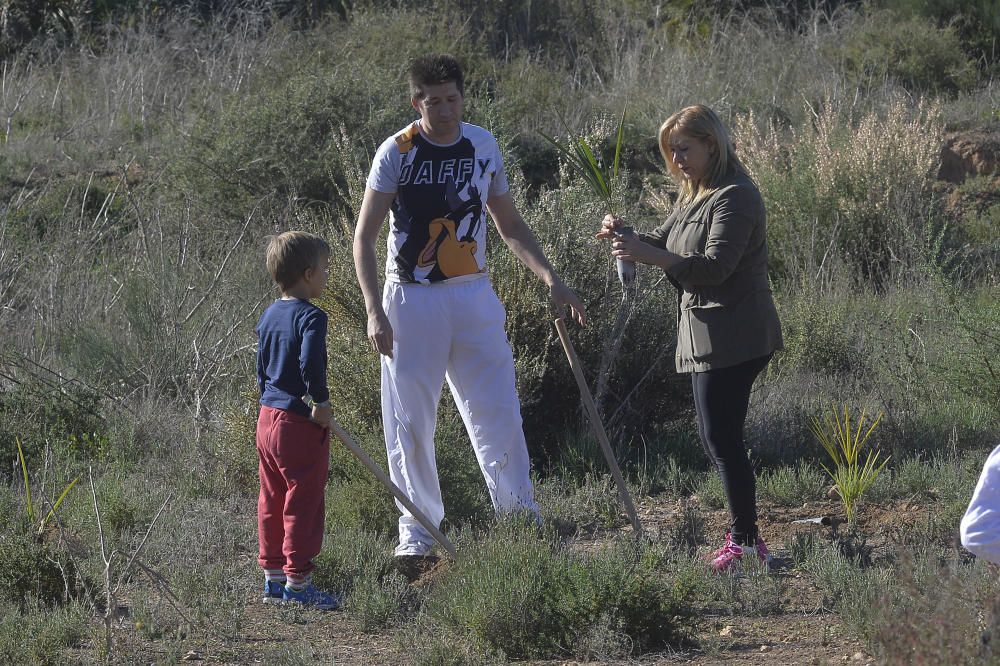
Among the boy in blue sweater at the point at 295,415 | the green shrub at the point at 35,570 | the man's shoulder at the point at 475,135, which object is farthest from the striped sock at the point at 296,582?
the man's shoulder at the point at 475,135

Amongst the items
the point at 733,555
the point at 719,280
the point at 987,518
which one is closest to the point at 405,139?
the point at 719,280

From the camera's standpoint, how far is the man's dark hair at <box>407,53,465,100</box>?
176 inches

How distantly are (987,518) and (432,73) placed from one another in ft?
8.27

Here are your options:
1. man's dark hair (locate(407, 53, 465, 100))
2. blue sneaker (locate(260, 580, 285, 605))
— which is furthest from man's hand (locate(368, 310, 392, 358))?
blue sneaker (locate(260, 580, 285, 605))

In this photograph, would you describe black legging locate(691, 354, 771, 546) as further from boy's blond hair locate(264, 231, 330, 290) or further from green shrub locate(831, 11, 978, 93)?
green shrub locate(831, 11, 978, 93)

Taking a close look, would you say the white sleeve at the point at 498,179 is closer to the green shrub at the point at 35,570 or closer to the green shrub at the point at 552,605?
the green shrub at the point at 552,605

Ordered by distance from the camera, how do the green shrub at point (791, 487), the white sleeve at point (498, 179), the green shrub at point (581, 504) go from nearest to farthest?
the white sleeve at point (498, 179)
the green shrub at point (581, 504)
the green shrub at point (791, 487)

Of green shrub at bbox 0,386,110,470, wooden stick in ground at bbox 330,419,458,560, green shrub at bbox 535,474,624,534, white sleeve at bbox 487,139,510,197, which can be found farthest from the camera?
green shrub at bbox 0,386,110,470

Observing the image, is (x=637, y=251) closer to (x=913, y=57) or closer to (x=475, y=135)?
(x=475, y=135)

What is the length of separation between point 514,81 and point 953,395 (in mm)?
7962

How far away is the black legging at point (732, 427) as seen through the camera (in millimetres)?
4512

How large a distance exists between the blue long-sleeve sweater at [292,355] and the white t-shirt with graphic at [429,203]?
17.5 inches

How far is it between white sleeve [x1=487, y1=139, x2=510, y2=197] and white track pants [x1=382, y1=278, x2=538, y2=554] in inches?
14.9

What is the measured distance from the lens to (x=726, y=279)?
4.45 metres
